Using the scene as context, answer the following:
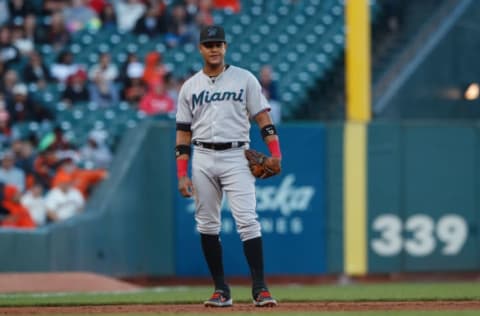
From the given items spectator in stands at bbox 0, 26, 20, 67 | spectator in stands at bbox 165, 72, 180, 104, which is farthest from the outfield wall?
spectator in stands at bbox 0, 26, 20, 67

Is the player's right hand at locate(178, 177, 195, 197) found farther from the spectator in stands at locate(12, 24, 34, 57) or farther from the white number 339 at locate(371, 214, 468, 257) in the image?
the spectator in stands at locate(12, 24, 34, 57)

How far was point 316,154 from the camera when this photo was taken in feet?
46.3

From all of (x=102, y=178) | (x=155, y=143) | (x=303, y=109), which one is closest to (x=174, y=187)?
(x=155, y=143)

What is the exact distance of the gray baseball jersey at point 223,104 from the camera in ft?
27.1

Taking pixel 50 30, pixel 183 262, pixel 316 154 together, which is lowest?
pixel 183 262

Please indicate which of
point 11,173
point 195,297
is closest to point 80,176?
point 11,173

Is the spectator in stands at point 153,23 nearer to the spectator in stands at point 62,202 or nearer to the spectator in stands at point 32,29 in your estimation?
the spectator in stands at point 32,29

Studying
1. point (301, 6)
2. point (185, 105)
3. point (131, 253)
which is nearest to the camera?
point (185, 105)

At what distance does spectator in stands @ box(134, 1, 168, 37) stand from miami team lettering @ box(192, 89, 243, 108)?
10.0 metres

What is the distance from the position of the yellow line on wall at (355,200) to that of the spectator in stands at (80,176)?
9.35 ft

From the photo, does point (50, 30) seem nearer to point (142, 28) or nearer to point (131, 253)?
point (142, 28)

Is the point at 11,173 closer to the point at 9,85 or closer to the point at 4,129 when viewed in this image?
the point at 4,129

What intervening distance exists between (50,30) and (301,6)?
155 inches

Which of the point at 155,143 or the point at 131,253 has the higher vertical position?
the point at 155,143
